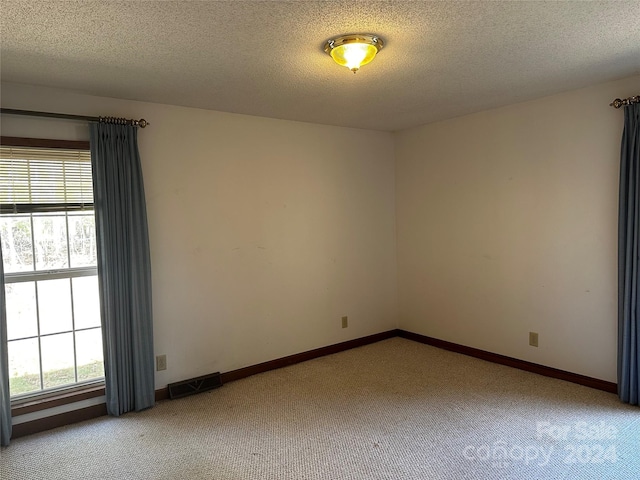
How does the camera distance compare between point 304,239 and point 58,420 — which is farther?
point 304,239

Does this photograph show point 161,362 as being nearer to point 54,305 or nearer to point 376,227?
point 54,305

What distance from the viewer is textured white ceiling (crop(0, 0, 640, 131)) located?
76.9 inches

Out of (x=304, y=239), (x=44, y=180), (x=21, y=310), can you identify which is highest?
(x=44, y=180)

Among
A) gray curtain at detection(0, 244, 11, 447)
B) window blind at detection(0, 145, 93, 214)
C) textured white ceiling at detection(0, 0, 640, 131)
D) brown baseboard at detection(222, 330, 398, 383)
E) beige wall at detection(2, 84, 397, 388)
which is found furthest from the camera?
brown baseboard at detection(222, 330, 398, 383)

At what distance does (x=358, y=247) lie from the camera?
4.80 meters

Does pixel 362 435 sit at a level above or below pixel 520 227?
below

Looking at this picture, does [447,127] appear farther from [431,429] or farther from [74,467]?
[74,467]

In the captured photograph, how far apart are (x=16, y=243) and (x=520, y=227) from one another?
4052mm

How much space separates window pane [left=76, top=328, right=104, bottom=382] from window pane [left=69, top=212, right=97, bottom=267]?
541 millimetres

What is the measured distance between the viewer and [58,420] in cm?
304

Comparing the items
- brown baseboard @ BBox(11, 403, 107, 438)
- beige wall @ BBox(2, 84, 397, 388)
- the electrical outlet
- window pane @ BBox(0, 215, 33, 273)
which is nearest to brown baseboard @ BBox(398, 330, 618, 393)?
beige wall @ BBox(2, 84, 397, 388)

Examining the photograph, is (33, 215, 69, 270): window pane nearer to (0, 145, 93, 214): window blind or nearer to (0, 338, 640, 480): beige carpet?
(0, 145, 93, 214): window blind

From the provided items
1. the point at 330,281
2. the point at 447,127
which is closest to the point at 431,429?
the point at 330,281

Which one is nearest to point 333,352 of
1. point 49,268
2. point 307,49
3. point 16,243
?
point 49,268
